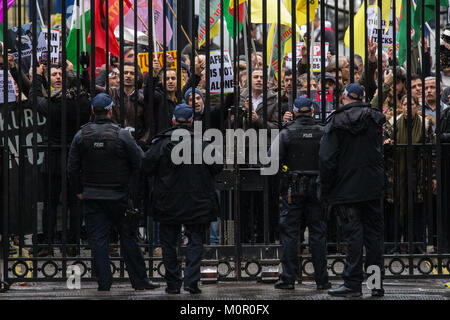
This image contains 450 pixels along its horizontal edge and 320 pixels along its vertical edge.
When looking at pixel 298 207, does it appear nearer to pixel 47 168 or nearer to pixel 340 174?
pixel 340 174

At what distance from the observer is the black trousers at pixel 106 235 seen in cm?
1075

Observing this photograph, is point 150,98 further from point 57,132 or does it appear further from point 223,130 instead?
point 57,132

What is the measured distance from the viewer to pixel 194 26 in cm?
1125

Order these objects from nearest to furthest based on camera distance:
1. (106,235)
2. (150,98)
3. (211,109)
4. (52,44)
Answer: (106,235) → (150,98) → (211,109) → (52,44)

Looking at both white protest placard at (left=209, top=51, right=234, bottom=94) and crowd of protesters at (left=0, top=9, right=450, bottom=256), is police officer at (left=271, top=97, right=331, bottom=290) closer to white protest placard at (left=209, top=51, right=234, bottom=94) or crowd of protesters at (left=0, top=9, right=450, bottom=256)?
crowd of protesters at (left=0, top=9, right=450, bottom=256)

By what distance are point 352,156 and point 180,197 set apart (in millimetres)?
1829

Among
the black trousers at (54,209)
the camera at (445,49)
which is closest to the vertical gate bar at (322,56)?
the black trousers at (54,209)

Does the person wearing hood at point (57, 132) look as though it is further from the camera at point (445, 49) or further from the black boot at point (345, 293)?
the camera at point (445, 49)

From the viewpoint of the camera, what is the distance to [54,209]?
42.0ft

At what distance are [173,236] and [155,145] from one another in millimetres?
977

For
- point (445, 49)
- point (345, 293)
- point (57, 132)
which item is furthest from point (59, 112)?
point (445, 49)

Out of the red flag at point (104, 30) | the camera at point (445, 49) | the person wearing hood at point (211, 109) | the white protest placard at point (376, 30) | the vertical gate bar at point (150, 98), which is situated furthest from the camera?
the camera at point (445, 49)

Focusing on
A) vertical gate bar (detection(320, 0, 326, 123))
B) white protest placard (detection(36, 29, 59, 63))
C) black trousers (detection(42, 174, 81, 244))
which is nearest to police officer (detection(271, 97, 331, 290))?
vertical gate bar (detection(320, 0, 326, 123))

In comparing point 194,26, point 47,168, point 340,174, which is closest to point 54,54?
point 47,168
